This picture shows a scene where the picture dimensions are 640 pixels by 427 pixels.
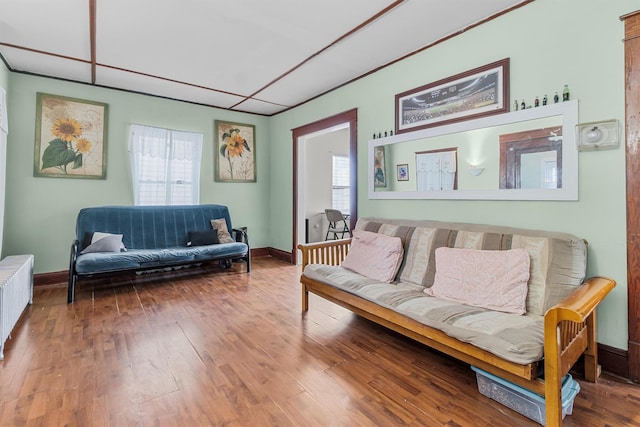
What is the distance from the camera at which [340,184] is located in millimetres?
6262

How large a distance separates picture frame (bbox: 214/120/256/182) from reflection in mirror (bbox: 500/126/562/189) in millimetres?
3861

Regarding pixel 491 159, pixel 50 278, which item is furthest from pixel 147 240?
pixel 491 159

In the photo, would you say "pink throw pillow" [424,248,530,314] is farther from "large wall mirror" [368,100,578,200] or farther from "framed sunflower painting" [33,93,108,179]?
"framed sunflower painting" [33,93,108,179]

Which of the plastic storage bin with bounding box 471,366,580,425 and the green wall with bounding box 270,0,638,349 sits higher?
the green wall with bounding box 270,0,638,349

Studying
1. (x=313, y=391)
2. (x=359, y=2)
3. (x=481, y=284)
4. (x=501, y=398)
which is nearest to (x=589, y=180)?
(x=481, y=284)

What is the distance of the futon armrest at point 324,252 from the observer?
9.52ft

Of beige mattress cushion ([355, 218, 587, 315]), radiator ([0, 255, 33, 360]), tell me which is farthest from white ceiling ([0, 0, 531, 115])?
radiator ([0, 255, 33, 360])

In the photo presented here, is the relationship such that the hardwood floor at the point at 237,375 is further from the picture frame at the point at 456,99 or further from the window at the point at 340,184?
the window at the point at 340,184

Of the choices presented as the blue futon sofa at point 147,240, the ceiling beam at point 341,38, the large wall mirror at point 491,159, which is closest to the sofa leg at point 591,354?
the large wall mirror at point 491,159

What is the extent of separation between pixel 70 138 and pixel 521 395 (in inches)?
195

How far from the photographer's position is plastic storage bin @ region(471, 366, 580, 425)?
141 centimetres

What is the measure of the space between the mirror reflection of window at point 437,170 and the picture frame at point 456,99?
0.89 feet

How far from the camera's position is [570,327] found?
159 cm

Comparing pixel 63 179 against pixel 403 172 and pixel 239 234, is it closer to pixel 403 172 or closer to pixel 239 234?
pixel 239 234
